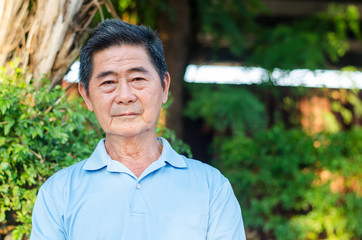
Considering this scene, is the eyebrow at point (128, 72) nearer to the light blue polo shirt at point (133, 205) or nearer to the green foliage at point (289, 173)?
the light blue polo shirt at point (133, 205)

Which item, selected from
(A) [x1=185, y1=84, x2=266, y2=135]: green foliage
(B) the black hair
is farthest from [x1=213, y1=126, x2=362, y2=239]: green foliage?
(B) the black hair

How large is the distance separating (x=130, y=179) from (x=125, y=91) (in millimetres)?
303

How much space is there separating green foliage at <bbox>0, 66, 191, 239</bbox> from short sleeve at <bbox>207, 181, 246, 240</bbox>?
759 millimetres

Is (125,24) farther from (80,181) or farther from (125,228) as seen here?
(125,228)

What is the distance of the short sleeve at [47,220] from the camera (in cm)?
142

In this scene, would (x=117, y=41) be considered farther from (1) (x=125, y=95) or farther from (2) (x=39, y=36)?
(2) (x=39, y=36)

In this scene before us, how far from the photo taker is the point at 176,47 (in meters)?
4.96

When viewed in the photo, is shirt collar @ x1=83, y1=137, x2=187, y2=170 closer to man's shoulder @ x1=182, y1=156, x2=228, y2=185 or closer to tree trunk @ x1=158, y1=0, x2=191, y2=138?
man's shoulder @ x1=182, y1=156, x2=228, y2=185

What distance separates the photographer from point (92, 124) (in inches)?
87.7

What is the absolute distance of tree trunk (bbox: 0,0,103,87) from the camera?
2.11 m

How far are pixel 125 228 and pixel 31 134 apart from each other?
2.52 feet

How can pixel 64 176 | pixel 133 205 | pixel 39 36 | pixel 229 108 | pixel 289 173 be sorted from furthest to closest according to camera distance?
pixel 289 173
pixel 229 108
pixel 39 36
pixel 64 176
pixel 133 205

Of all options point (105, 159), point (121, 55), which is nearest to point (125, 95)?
point (121, 55)

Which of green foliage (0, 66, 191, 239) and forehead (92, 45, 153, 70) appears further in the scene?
green foliage (0, 66, 191, 239)
